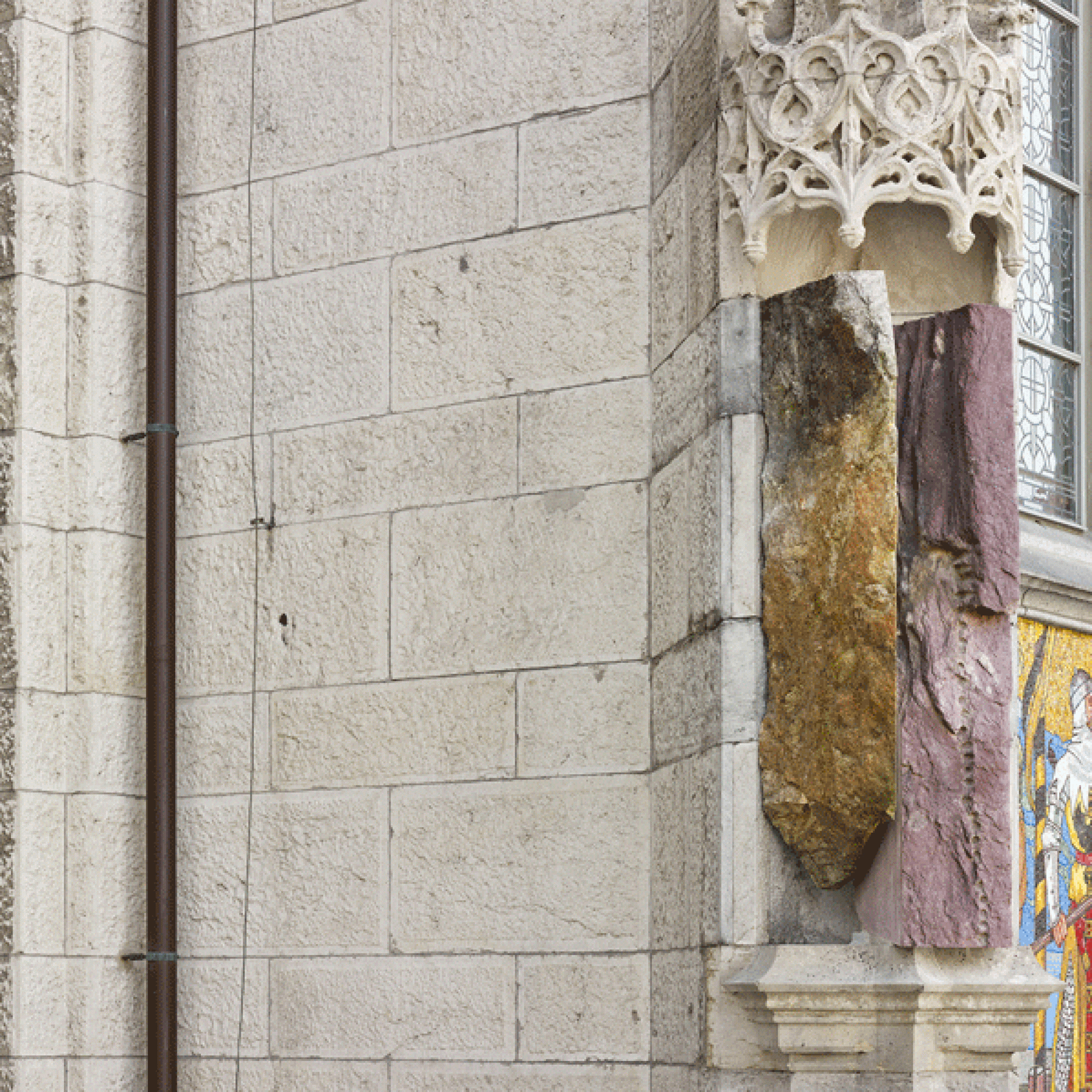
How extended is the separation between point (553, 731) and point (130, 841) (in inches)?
47.2

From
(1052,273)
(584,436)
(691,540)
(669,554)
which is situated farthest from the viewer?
(1052,273)

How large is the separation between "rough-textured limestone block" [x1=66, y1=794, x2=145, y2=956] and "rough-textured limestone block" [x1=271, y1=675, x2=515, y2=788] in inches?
16.5

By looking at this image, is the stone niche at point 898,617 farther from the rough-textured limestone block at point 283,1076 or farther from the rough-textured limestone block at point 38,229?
the rough-textured limestone block at point 38,229

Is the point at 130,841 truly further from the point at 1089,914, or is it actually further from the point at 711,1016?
the point at 1089,914

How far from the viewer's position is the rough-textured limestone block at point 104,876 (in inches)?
183

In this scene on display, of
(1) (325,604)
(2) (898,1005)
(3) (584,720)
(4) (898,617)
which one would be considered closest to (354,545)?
(1) (325,604)

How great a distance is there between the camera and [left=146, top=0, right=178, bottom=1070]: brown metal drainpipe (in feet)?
15.2

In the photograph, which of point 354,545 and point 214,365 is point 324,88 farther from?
point 354,545

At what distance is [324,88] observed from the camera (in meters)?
4.80

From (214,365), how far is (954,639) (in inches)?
84.7

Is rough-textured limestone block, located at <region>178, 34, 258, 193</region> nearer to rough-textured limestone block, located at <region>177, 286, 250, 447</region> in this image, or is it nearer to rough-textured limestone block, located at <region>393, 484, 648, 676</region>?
rough-textured limestone block, located at <region>177, 286, 250, 447</region>

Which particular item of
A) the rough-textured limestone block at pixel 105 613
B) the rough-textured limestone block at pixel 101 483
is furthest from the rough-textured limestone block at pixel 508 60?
the rough-textured limestone block at pixel 105 613

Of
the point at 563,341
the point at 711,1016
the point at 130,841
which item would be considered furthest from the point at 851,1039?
the point at 130,841

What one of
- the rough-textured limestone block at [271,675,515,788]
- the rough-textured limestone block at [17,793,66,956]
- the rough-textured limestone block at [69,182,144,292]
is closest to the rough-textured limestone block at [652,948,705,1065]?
the rough-textured limestone block at [271,675,515,788]
